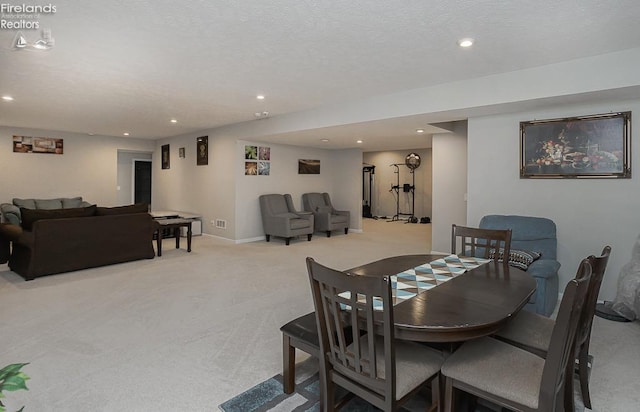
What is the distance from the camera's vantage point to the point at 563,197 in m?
4.03

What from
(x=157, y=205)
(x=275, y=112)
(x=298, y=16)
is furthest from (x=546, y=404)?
(x=157, y=205)

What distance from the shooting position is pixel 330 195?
9.59 meters

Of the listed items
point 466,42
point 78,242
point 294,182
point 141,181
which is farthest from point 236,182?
point 466,42

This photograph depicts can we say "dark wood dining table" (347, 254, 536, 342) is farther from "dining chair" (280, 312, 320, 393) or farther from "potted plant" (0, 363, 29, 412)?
"potted plant" (0, 363, 29, 412)

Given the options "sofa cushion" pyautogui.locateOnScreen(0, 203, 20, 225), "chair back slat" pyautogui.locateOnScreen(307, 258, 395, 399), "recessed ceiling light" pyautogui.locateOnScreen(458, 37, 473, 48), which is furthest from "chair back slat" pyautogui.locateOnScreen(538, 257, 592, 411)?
"sofa cushion" pyautogui.locateOnScreen(0, 203, 20, 225)

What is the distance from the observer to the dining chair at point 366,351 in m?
1.46

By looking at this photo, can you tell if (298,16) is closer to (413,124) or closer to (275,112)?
(413,124)

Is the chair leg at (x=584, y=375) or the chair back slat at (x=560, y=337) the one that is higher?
the chair back slat at (x=560, y=337)

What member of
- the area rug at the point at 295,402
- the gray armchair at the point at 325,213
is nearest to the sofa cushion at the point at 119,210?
the gray armchair at the point at 325,213

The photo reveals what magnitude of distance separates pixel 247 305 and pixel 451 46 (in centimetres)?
306

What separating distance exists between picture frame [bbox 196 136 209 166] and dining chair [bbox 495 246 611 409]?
7.19m

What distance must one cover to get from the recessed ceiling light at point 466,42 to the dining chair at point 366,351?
2248 mm

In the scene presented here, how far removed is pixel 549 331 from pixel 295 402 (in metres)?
1.47

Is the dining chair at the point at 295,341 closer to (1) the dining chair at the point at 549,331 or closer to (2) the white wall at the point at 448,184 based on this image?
(1) the dining chair at the point at 549,331
